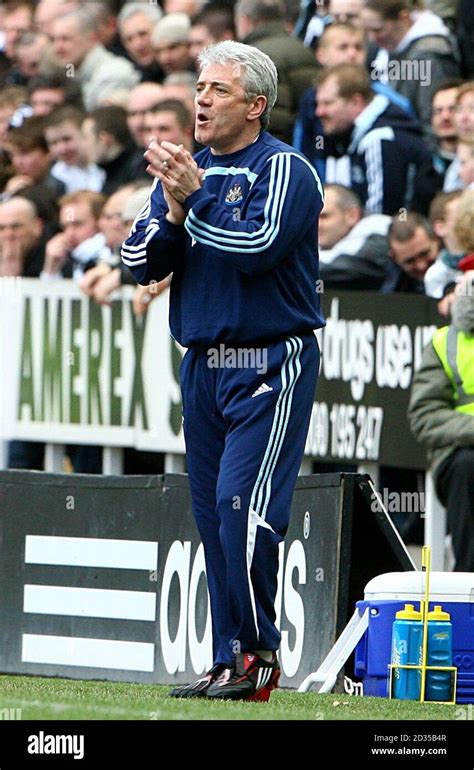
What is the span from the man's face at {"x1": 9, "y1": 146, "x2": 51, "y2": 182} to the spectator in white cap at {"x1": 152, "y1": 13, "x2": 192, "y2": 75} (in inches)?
54.2

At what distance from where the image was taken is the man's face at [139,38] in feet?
40.5

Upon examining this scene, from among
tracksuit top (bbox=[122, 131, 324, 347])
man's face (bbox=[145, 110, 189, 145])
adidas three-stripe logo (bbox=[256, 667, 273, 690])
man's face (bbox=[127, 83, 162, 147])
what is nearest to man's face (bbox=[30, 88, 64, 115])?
man's face (bbox=[127, 83, 162, 147])

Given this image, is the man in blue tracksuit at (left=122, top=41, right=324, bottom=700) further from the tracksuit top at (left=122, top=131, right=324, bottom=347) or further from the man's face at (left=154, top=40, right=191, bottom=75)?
the man's face at (left=154, top=40, right=191, bottom=75)

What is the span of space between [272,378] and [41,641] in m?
3.16

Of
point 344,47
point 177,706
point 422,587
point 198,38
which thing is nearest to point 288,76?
point 344,47

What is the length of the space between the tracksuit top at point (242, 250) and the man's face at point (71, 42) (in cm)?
725

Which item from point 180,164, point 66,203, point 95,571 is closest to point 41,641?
point 95,571

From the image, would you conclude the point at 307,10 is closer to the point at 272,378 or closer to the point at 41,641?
the point at 41,641

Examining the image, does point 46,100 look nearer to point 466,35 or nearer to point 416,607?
point 466,35

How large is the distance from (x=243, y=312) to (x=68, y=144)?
7.03 metres

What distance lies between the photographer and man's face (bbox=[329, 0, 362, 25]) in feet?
34.4

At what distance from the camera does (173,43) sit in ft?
39.1

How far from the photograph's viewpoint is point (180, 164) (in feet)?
19.1

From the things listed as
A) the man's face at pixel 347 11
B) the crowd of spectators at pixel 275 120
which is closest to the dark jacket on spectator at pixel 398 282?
the crowd of spectators at pixel 275 120
